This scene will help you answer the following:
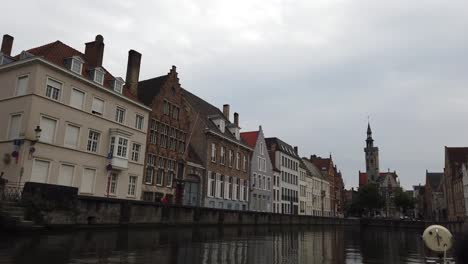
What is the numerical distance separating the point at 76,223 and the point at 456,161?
80.8m

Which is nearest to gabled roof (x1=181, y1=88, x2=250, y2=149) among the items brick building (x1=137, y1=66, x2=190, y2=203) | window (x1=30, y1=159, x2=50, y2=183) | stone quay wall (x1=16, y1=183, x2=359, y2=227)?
brick building (x1=137, y1=66, x2=190, y2=203)

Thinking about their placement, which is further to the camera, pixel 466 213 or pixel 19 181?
pixel 466 213

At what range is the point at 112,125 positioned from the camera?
36000mm

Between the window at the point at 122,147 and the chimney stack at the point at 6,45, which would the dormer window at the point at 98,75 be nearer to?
the window at the point at 122,147

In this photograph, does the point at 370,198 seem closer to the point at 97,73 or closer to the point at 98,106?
the point at 98,106

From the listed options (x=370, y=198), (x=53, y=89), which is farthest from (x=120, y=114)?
(x=370, y=198)

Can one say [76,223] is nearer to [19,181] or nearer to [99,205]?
[99,205]

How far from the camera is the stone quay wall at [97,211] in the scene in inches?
843

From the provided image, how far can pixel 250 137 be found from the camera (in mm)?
66562

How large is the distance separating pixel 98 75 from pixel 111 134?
527 cm

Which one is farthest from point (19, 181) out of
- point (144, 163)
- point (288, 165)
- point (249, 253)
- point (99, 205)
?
Result: point (288, 165)

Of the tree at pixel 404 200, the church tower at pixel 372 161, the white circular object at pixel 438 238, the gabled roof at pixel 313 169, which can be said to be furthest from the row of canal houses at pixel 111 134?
the church tower at pixel 372 161

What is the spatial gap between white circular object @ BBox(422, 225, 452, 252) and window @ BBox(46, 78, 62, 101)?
29.7 metres

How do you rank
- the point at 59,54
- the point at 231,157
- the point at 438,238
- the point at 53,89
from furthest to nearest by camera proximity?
the point at 231,157 → the point at 59,54 → the point at 53,89 → the point at 438,238
